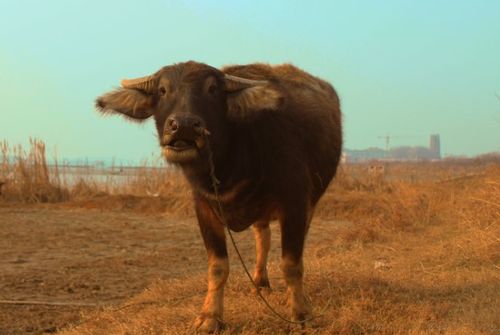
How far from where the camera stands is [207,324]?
4.29 metres

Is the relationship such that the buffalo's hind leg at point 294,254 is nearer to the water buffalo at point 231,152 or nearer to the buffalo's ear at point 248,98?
the water buffalo at point 231,152

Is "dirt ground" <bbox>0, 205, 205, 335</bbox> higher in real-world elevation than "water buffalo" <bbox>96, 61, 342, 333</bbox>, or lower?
lower

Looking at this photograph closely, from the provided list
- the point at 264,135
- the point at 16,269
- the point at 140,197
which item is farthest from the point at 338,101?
the point at 140,197

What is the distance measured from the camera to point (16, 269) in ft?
25.9

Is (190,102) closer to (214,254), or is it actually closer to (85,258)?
(214,254)

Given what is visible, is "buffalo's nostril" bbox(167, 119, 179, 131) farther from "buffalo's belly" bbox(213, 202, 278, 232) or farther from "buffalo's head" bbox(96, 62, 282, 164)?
"buffalo's belly" bbox(213, 202, 278, 232)

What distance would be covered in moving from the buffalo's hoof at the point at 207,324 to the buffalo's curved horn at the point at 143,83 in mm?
1673

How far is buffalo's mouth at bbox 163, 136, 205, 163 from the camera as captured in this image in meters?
3.71

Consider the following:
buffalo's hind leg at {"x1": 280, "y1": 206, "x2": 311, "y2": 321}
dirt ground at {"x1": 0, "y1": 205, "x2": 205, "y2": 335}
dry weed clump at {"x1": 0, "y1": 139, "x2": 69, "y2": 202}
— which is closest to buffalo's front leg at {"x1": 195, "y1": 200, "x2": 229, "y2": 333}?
Answer: buffalo's hind leg at {"x1": 280, "y1": 206, "x2": 311, "y2": 321}

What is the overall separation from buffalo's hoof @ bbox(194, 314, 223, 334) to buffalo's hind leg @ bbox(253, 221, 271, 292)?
45.5 inches

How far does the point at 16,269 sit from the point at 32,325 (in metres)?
2.68

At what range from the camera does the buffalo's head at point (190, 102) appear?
12.2 feet

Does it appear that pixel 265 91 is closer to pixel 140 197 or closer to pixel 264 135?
pixel 264 135

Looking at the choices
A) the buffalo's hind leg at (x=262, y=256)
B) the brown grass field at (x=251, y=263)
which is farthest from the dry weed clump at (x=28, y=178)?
the buffalo's hind leg at (x=262, y=256)
